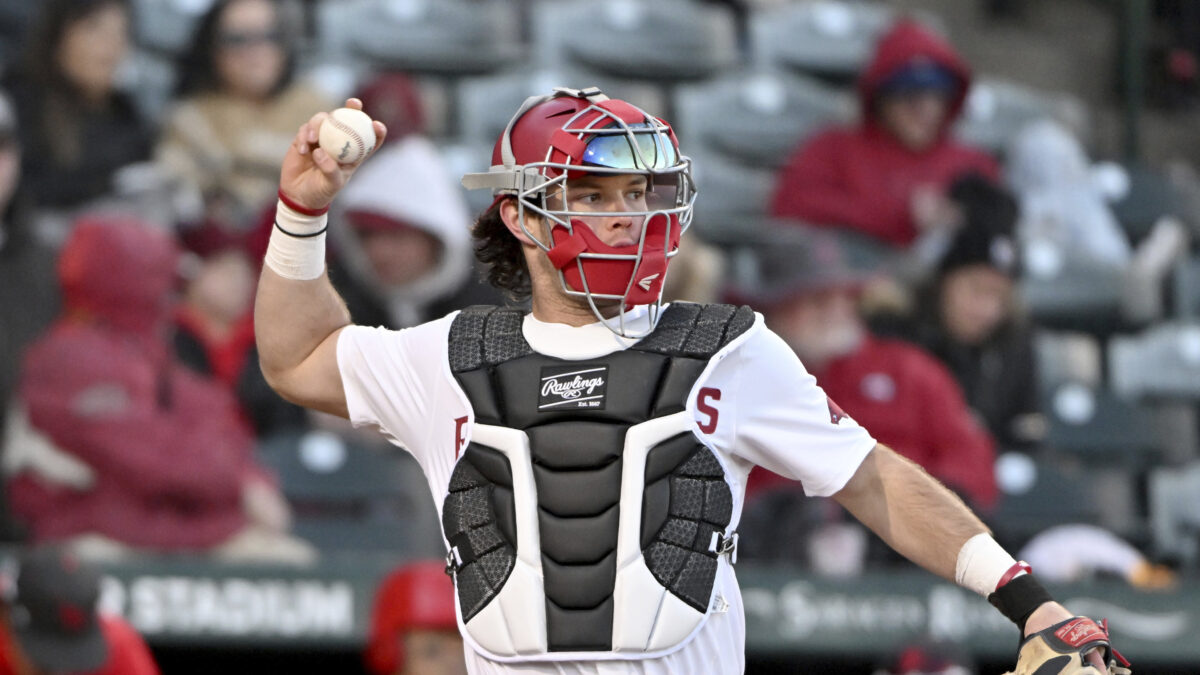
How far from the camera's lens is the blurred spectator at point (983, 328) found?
679 centimetres

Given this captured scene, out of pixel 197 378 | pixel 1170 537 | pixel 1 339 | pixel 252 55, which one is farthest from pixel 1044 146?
pixel 1 339

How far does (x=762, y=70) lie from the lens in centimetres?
811

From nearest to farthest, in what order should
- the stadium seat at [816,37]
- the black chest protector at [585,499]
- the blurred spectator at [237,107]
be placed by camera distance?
the black chest protector at [585,499]
the blurred spectator at [237,107]
the stadium seat at [816,37]

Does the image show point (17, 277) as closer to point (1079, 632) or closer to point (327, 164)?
point (327, 164)

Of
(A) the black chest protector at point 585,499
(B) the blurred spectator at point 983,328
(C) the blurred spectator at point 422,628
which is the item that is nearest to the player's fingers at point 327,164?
(A) the black chest protector at point 585,499

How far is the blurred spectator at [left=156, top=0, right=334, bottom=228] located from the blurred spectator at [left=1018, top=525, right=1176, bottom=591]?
313 centimetres

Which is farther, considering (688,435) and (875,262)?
(875,262)

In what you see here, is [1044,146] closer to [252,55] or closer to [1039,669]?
[252,55]

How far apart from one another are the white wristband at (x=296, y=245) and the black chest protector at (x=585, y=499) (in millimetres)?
375

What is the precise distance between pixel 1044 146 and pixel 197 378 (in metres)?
4.00

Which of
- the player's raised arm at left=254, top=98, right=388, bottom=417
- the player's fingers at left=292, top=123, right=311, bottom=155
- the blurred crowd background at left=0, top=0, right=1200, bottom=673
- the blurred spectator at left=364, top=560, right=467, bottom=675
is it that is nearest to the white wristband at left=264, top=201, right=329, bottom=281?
the player's raised arm at left=254, top=98, right=388, bottom=417

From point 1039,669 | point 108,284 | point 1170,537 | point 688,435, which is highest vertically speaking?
point 688,435

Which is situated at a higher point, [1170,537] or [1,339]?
[1,339]

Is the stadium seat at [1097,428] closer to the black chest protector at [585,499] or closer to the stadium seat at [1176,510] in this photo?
the stadium seat at [1176,510]
